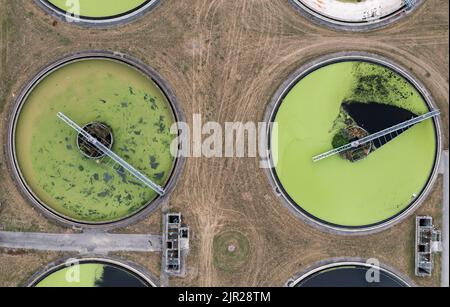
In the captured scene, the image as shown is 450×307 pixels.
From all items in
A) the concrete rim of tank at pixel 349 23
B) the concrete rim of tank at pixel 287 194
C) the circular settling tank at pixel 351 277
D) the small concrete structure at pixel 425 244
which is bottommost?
the circular settling tank at pixel 351 277

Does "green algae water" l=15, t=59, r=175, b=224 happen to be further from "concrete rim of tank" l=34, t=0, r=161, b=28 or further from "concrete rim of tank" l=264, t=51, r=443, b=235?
"concrete rim of tank" l=264, t=51, r=443, b=235

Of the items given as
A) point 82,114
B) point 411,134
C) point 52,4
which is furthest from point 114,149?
point 411,134

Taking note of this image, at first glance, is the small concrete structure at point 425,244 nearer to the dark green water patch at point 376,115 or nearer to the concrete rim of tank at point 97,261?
the dark green water patch at point 376,115

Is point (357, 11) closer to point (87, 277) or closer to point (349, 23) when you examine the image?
point (349, 23)

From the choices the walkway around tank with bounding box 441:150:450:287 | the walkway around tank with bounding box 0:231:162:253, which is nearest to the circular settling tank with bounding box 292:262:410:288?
the walkway around tank with bounding box 441:150:450:287

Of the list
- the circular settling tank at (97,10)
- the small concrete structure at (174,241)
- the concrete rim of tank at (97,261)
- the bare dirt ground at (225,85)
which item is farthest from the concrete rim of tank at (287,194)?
the circular settling tank at (97,10)

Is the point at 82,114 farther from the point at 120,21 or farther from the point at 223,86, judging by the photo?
the point at 223,86
